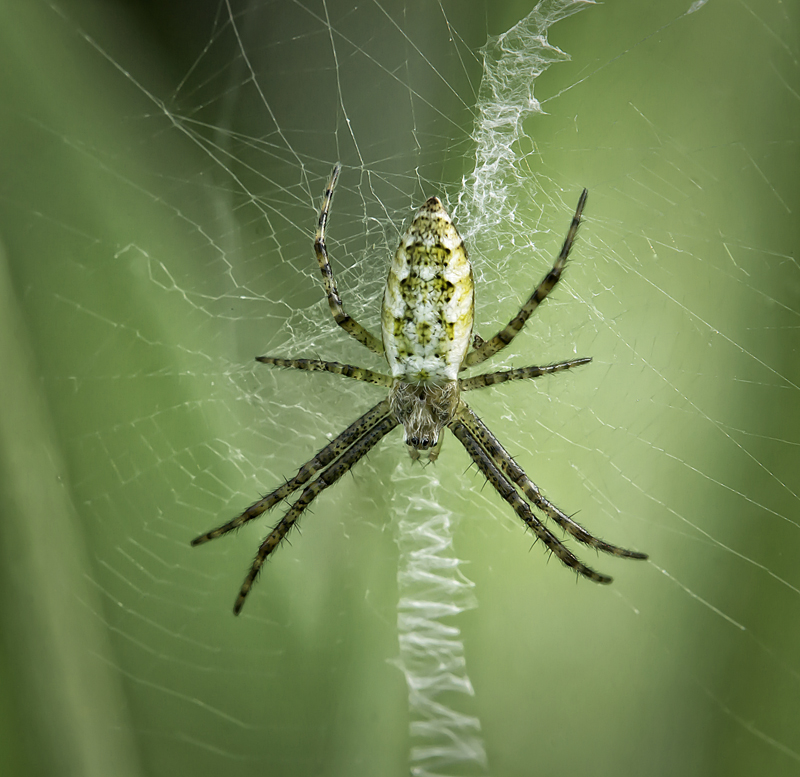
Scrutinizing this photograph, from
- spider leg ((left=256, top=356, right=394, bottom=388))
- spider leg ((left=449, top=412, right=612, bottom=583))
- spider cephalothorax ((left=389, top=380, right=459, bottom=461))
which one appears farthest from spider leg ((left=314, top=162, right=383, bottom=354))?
spider leg ((left=449, top=412, right=612, bottom=583))

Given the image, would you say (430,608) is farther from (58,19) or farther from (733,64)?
(58,19)

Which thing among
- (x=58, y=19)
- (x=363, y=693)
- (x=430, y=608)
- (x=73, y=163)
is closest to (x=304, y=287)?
(x=73, y=163)

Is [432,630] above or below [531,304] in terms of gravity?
below

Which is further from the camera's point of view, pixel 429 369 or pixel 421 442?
pixel 421 442

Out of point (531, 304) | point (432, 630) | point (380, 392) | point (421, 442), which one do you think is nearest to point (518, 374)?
point (531, 304)

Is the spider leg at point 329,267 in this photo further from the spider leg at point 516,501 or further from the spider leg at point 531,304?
the spider leg at point 516,501

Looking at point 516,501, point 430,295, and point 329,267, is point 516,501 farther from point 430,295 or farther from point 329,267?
point 329,267

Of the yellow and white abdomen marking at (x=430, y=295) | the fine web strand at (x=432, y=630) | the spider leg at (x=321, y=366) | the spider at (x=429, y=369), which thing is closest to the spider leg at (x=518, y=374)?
the spider at (x=429, y=369)

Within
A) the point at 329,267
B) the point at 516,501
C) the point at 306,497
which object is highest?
the point at 329,267

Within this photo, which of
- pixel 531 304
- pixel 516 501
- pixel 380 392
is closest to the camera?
pixel 531 304
